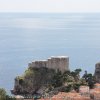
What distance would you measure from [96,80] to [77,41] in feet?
277

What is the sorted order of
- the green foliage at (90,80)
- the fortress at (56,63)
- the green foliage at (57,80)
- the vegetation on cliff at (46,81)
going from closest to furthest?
the vegetation on cliff at (46,81)
the green foliage at (90,80)
the green foliage at (57,80)
the fortress at (56,63)

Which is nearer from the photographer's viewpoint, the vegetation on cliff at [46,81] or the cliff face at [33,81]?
the vegetation on cliff at [46,81]

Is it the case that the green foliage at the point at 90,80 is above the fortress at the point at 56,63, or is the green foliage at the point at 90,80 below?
below

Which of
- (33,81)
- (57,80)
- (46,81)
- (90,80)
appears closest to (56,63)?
(46,81)

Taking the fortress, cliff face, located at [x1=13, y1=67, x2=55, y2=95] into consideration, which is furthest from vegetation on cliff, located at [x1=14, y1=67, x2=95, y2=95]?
the fortress

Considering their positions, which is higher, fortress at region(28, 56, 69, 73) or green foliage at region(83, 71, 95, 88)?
fortress at region(28, 56, 69, 73)

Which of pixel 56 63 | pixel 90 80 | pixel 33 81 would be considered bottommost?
pixel 90 80

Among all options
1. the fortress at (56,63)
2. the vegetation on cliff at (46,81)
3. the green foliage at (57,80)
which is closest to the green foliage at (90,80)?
the vegetation on cliff at (46,81)

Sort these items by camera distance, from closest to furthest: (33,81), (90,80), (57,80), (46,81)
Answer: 1. (90,80)
2. (57,80)
3. (33,81)
4. (46,81)

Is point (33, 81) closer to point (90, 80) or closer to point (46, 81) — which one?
point (46, 81)

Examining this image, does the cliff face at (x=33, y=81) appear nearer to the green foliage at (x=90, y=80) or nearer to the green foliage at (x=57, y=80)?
the green foliage at (x=57, y=80)

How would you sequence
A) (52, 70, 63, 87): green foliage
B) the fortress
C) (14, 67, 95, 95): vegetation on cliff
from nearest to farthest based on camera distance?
(14, 67, 95, 95): vegetation on cliff, (52, 70, 63, 87): green foliage, the fortress

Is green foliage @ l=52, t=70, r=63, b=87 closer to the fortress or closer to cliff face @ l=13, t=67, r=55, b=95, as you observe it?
cliff face @ l=13, t=67, r=55, b=95

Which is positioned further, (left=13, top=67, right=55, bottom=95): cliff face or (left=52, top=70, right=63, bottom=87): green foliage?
(left=13, top=67, right=55, bottom=95): cliff face
